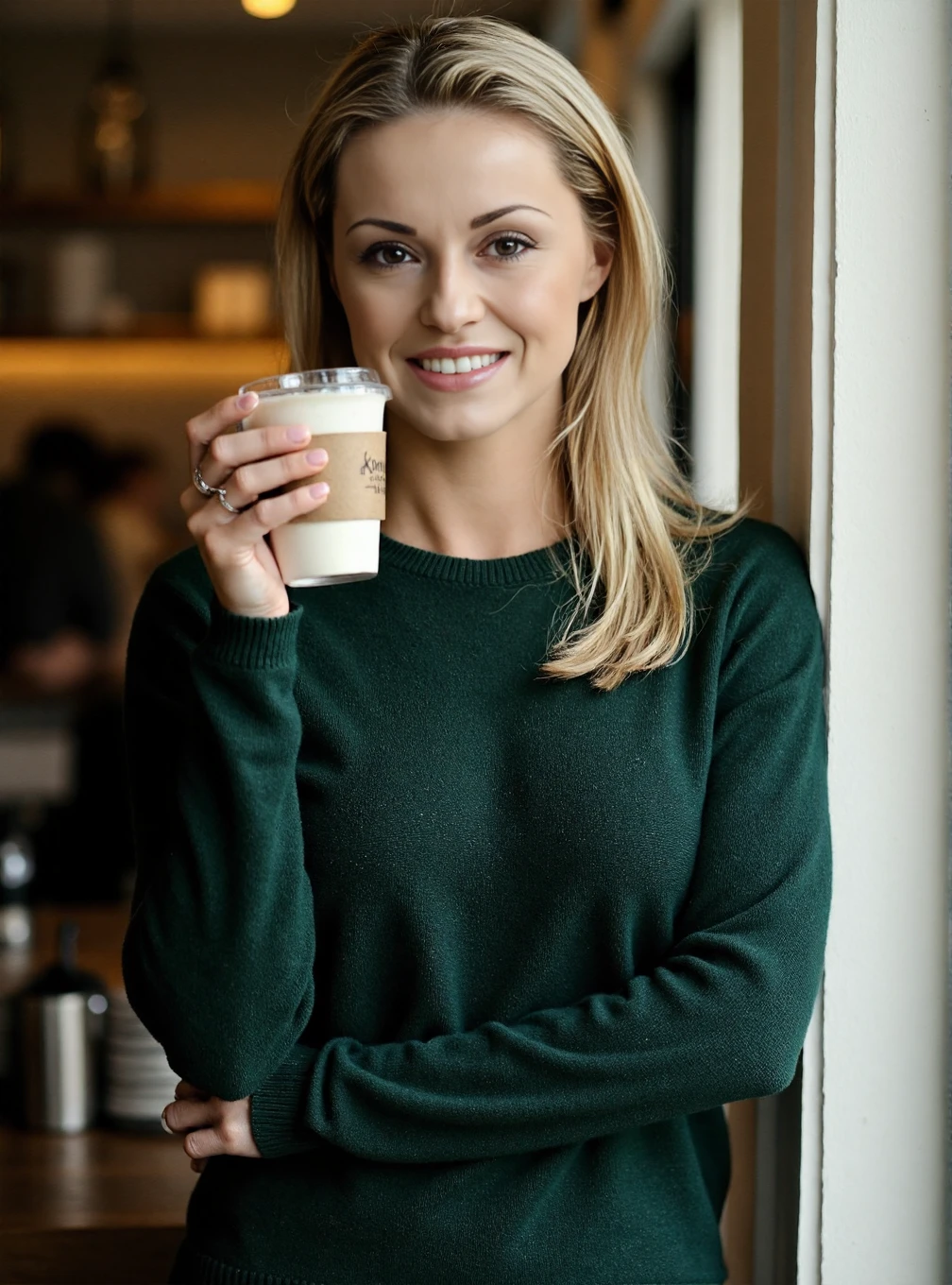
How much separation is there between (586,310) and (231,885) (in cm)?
68

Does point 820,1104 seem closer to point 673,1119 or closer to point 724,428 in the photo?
point 673,1119

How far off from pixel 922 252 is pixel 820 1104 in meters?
0.77

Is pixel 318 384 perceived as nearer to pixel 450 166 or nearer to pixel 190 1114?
pixel 450 166

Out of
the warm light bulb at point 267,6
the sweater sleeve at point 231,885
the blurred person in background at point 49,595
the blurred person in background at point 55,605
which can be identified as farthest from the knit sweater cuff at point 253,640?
the blurred person in background at point 49,595

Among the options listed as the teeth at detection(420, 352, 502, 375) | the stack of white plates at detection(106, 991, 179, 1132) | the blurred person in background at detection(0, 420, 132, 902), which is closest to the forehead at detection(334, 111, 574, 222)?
the teeth at detection(420, 352, 502, 375)

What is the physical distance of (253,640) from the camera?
45.6 inches

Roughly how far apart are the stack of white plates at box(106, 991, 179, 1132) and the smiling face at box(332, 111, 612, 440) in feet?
2.91

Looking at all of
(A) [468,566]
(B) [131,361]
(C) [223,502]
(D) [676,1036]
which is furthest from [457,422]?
(B) [131,361]

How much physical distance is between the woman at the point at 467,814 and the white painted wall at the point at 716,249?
1.40 m

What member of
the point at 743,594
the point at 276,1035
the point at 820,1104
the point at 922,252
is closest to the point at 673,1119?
the point at 820,1104

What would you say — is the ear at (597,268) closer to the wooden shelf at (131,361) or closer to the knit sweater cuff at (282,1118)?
the knit sweater cuff at (282,1118)

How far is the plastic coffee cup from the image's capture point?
3.74 ft

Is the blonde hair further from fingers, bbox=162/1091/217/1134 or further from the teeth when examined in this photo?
fingers, bbox=162/1091/217/1134

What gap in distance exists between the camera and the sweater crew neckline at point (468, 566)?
1.37 meters
